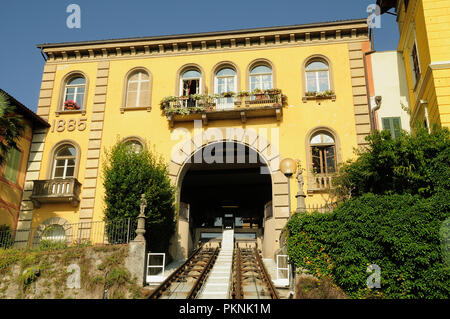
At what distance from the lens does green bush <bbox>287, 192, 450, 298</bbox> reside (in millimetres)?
10477

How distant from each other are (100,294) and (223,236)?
45.0 ft

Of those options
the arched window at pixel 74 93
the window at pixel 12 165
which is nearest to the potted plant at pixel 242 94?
the arched window at pixel 74 93

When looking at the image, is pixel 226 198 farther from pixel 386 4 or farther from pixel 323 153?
pixel 386 4

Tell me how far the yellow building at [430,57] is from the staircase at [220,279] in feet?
29.0

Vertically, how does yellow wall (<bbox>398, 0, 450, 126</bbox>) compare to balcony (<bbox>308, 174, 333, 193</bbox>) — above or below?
above

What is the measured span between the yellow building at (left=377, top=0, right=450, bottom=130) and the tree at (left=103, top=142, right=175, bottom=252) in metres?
10.5

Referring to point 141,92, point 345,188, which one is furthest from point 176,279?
point 141,92

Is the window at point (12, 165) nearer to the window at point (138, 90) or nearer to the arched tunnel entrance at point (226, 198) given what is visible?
the window at point (138, 90)

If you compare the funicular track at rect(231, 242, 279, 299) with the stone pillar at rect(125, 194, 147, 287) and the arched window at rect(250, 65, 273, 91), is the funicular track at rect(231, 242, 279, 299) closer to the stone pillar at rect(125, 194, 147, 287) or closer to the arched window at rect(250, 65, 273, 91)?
the stone pillar at rect(125, 194, 147, 287)

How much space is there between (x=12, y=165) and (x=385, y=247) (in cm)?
1712

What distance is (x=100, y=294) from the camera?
1382 cm

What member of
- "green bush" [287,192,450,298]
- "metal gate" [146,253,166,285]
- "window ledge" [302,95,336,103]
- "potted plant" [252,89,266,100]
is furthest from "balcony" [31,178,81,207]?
"window ledge" [302,95,336,103]

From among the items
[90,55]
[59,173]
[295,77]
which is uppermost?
[90,55]
